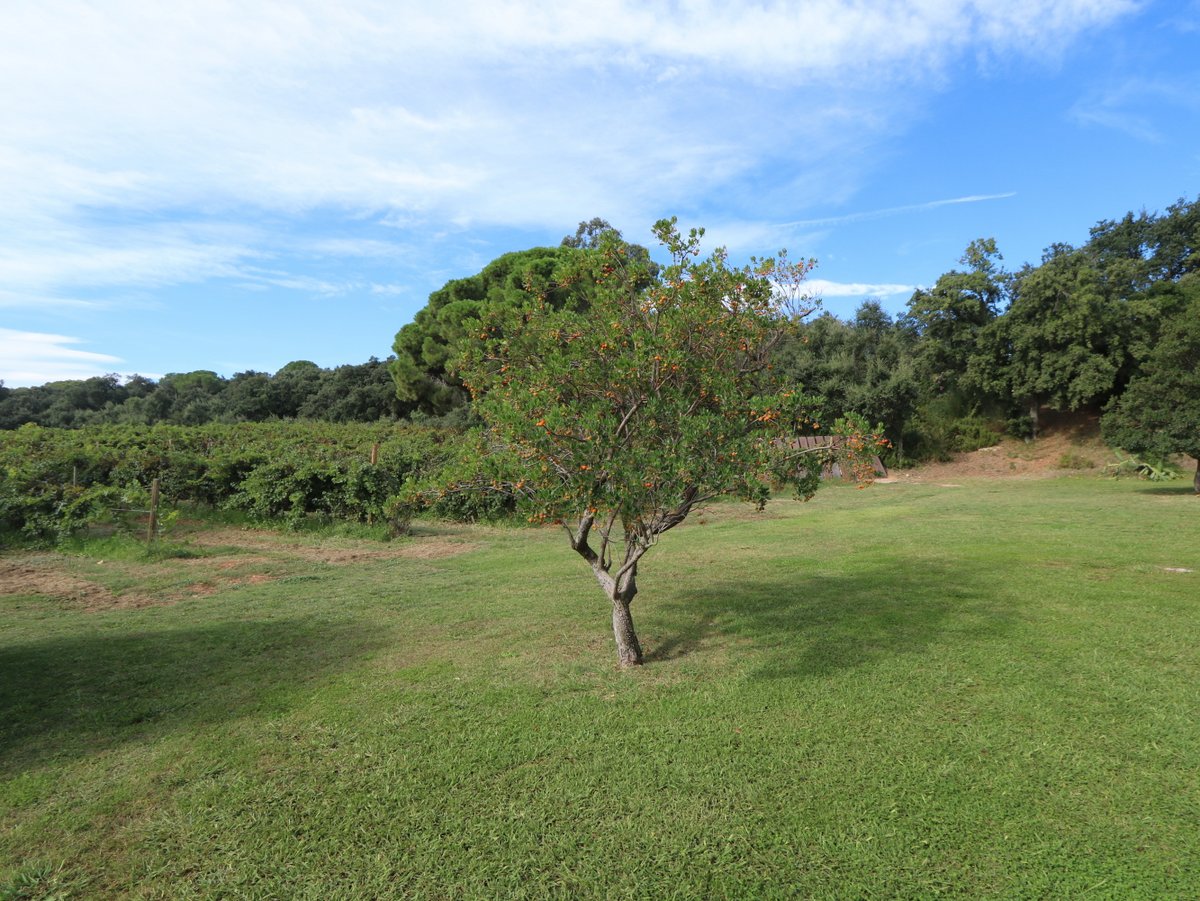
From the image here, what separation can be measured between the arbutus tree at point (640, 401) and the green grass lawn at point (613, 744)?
1.54 meters

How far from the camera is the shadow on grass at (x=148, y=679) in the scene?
4855 mm

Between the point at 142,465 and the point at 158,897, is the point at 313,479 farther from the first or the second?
the point at 158,897

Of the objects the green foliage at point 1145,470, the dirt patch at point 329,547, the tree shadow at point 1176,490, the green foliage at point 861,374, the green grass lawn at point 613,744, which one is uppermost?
the green foliage at point 861,374

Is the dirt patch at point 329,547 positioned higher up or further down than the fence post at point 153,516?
further down

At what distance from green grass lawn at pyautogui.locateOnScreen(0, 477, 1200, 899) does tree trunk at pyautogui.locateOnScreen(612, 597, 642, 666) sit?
0.24 m

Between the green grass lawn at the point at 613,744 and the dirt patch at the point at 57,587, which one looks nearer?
the green grass lawn at the point at 613,744

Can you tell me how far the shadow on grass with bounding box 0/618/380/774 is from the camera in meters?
4.86

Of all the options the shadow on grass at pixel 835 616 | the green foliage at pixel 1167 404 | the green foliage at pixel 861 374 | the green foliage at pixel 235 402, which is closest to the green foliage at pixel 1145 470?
the green foliage at pixel 1167 404

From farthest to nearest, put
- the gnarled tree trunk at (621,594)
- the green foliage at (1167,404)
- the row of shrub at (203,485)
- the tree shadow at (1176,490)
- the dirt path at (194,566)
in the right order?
the tree shadow at (1176,490) → the green foliage at (1167,404) → the row of shrub at (203,485) → the dirt path at (194,566) → the gnarled tree trunk at (621,594)

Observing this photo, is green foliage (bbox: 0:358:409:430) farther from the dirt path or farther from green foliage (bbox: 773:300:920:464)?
the dirt path

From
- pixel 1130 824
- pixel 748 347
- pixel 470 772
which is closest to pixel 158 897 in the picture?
pixel 470 772

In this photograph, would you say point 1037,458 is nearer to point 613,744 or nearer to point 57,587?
point 613,744

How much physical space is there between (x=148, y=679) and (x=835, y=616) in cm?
672

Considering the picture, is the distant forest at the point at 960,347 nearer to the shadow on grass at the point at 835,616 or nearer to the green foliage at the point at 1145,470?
the green foliage at the point at 1145,470
